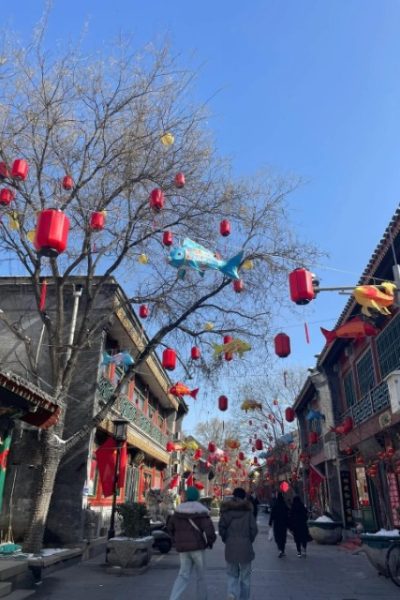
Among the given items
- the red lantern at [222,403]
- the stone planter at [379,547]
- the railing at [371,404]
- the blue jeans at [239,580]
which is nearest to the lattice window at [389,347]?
the railing at [371,404]

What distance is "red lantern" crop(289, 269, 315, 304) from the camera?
7113 mm

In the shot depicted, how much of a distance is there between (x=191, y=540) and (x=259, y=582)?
3.35 meters

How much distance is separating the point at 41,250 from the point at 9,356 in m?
7.70

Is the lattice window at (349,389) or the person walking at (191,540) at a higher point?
the lattice window at (349,389)

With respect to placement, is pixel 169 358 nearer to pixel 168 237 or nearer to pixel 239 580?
pixel 168 237

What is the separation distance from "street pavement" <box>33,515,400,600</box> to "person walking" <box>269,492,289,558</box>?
1.61ft

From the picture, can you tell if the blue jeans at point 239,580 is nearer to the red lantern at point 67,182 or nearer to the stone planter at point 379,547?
the stone planter at point 379,547

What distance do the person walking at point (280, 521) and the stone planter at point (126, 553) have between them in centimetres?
394

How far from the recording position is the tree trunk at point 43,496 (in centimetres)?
916

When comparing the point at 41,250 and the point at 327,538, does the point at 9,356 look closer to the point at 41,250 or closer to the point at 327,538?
the point at 41,250

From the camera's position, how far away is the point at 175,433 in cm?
2875

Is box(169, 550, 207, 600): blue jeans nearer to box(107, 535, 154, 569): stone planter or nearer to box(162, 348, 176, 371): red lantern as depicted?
box(107, 535, 154, 569): stone planter

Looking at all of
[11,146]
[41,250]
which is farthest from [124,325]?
[41,250]

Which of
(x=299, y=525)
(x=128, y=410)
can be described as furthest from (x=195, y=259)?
(x=128, y=410)
